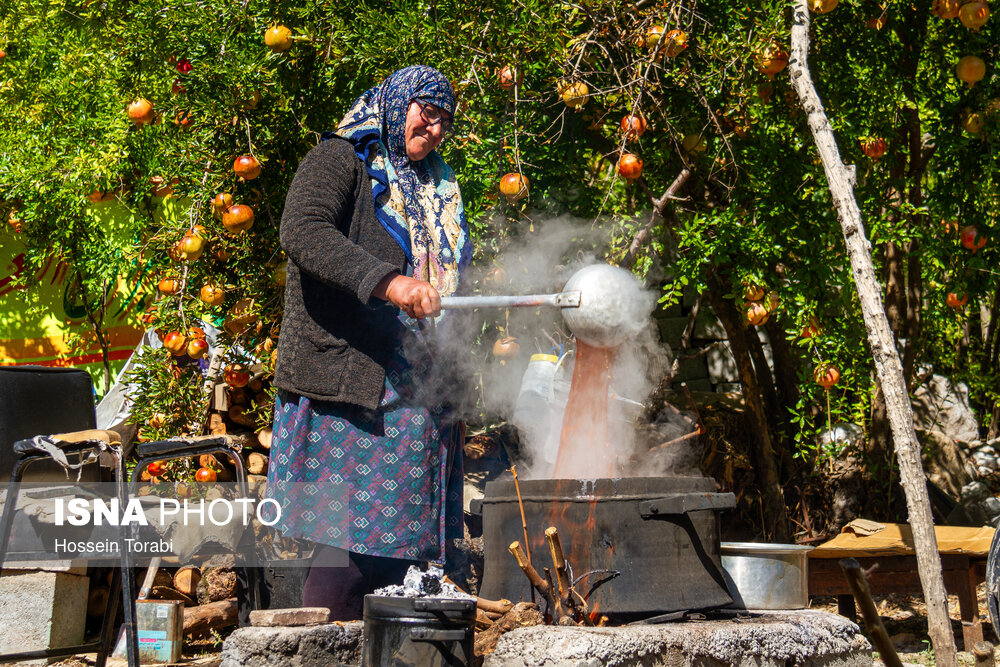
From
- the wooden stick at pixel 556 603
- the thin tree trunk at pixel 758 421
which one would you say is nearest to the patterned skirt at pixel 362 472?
the wooden stick at pixel 556 603

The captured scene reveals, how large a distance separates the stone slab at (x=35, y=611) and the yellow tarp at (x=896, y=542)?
3.53m

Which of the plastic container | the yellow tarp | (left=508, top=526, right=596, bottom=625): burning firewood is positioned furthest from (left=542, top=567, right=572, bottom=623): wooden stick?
the yellow tarp

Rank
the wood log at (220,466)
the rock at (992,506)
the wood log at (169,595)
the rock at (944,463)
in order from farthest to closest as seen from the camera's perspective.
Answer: the rock at (944,463)
the rock at (992,506)
the wood log at (220,466)
the wood log at (169,595)

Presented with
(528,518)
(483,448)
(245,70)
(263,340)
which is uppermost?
(245,70)

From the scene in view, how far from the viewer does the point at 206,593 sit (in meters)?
4.42

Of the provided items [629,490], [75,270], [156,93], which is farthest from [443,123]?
[75,270]

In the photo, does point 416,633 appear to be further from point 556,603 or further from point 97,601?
point 97,601

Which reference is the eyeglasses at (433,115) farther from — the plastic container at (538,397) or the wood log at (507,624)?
the plastic container at (538,397)

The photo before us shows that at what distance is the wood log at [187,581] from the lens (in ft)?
14.3

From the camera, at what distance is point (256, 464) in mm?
5059

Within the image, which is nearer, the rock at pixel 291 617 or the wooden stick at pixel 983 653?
the wooden stick at pixel 983 653

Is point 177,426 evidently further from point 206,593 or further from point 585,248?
point 585,248

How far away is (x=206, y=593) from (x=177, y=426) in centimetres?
94

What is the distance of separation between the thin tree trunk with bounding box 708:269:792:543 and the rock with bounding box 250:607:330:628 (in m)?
3.31
